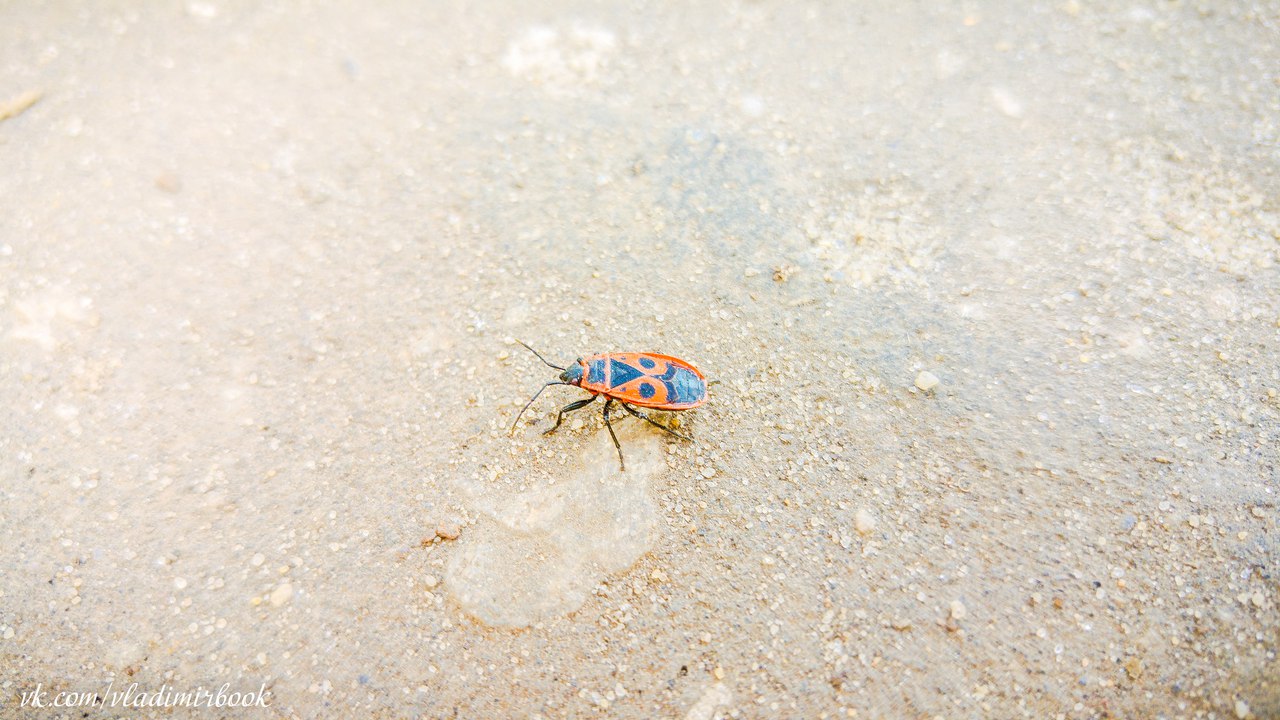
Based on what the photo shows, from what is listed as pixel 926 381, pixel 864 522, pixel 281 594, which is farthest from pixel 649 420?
pixel 281 594

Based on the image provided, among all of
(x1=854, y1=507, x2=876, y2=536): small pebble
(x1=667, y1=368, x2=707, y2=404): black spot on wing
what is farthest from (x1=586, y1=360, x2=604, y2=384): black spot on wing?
(x1=854, y1=507, x2=876, y2=536): small pebble

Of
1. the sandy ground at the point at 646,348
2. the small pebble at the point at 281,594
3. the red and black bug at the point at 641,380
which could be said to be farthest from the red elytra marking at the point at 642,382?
the small pebble at the point at 281,594

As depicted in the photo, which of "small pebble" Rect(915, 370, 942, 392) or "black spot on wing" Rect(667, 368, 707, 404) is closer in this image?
"black spot on wing" Rect(667, 368, 707, 404)

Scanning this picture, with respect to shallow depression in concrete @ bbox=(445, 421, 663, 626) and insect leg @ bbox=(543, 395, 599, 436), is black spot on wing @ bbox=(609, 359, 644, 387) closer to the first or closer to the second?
insect leg @ bbox=(543, 395, 599, 436)

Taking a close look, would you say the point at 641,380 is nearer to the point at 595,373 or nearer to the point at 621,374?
the point at 621,374

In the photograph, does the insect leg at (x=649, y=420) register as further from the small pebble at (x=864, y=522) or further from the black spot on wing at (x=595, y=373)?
the small pebble at (x=864, y=522)

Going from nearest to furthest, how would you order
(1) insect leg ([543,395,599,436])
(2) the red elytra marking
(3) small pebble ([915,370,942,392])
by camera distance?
(2) the red elytra marking
(1) insect leg ([543,395,599,436])
(3) small pebble ([915,370,942,392])
